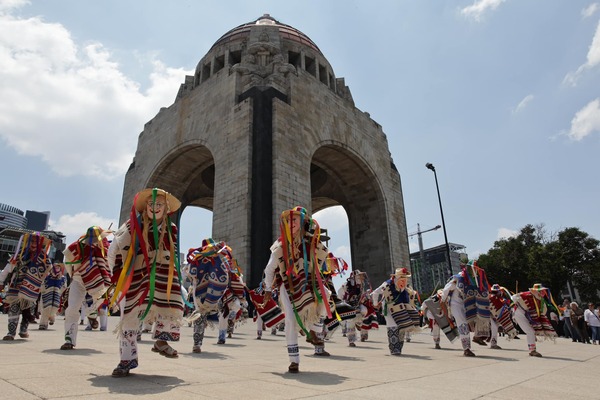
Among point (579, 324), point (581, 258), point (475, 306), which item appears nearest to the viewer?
point (475, 306)

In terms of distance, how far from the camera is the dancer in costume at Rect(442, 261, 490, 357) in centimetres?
662

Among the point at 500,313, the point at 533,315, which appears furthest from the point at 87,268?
the point at 500,313

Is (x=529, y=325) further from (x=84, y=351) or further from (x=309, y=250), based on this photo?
(x=84, y=351)

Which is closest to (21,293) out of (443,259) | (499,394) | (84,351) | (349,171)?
(84,351)

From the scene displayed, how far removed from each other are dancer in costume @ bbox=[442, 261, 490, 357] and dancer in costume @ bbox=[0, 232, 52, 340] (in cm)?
757

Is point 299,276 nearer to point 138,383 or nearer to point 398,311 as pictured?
point 138,383

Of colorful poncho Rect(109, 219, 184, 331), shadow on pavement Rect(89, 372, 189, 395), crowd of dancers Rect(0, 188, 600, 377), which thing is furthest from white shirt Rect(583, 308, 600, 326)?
shadow on pavement Rect(89, 372, 189, 395)

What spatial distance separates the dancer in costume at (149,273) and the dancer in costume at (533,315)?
6608 millimetres

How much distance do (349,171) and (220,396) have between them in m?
23.6

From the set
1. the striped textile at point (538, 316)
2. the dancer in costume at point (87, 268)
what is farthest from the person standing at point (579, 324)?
the dancer in costume at point (87, 268)

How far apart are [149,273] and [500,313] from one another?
27.2ft

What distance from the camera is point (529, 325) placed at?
23.0 feet

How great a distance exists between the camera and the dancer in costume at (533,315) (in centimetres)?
696

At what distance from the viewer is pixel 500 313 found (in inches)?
341
